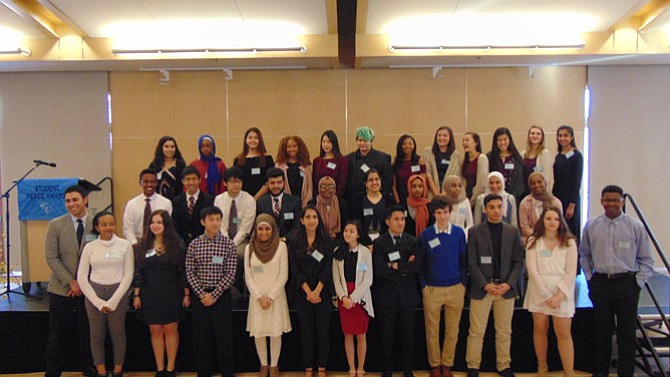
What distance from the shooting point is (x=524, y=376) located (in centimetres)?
422

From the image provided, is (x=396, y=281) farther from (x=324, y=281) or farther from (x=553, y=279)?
(x=553, y=279)

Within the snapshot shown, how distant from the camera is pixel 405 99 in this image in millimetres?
6816

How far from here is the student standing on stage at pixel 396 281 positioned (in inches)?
157

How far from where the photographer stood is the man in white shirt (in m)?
4.55

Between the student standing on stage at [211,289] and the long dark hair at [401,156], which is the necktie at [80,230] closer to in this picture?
the student standing on stage at [211,289]

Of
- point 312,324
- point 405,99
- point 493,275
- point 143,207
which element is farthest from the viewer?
point 405,99

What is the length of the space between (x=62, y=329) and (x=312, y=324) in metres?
2.04

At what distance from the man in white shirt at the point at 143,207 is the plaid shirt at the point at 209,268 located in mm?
778

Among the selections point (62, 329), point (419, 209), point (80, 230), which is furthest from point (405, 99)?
point (62, 329)

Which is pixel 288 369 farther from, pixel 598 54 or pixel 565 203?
pixel 598 54

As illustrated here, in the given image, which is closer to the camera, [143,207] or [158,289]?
[158,289]

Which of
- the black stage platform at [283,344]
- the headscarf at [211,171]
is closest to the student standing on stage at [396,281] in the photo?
the black stage platform at [283,344]

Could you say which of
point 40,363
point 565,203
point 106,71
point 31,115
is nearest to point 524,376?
point 565,203

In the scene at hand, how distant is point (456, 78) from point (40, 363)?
5677 mm
